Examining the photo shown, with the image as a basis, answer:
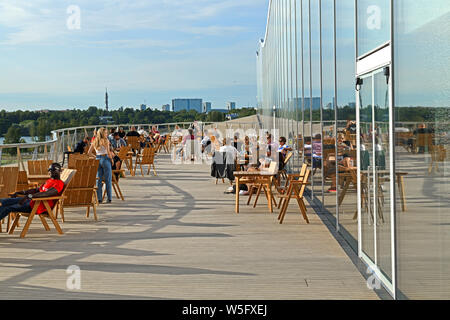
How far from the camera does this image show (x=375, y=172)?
5.42m

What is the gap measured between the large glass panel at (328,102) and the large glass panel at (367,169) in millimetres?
1852

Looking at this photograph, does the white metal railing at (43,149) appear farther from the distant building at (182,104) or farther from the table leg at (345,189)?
the distant building at (182,104)

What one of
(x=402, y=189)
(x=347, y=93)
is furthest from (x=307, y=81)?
(x=402, y=189)

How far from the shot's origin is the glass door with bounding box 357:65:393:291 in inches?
191

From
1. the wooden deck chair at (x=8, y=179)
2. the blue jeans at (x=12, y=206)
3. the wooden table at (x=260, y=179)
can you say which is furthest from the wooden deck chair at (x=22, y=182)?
the wooden table at (x=260, y=179)

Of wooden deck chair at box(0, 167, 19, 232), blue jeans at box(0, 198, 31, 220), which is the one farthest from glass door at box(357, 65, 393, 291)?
wooden deck chair at box(0, 167, 19, 232)

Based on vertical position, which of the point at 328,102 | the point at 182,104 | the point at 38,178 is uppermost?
the point at 182,104

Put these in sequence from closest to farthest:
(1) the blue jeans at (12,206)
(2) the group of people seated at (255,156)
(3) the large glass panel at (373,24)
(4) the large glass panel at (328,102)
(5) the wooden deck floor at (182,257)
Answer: (3) the large glass panel at (373,24), (5) the wooden deck floor at (182,257), (1) the blue jeans at (12,206), (4) the large glass panel at (328,102), (2) the group of people seated at (255,156)

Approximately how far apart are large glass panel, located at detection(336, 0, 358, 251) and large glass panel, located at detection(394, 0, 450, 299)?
7.29 ft

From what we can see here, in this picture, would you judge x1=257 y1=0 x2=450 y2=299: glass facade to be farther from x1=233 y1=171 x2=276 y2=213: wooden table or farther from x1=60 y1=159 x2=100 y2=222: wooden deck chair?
x1=60 y1=159 x2=100 y2=222: wooden deck chair

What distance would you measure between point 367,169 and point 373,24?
4.61 ft

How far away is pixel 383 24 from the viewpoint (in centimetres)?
488

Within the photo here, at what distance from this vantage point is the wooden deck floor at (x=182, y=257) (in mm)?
5109

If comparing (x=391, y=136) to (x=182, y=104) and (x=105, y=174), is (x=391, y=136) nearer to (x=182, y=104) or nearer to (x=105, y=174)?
(x=105, y=174)
